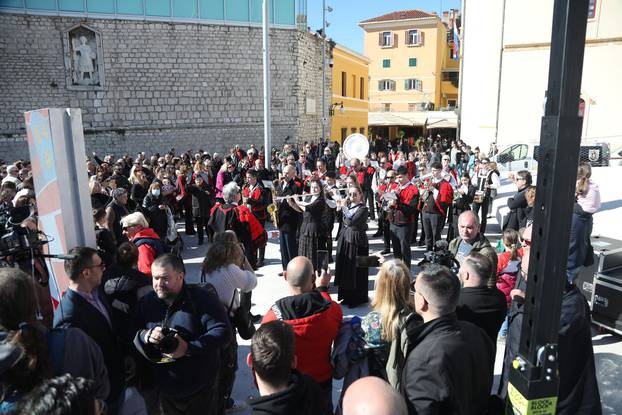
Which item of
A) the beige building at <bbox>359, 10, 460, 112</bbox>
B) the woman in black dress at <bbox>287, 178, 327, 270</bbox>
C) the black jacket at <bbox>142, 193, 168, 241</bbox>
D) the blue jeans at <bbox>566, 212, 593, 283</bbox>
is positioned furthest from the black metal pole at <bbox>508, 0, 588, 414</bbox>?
the beige building at <bbox>359, 10, 460, 112</bbox>

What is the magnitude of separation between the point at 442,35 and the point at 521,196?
134 feet

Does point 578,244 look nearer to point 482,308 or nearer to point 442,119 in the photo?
point 482,308

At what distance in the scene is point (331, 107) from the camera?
27047mm

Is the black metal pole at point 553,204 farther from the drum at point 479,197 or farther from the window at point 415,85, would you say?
the window at point 415,85

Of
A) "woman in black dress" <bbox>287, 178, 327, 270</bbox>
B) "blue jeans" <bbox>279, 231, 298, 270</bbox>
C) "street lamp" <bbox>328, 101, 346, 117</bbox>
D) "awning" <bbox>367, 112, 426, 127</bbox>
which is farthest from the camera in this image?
"awning" <bbox>367, 112, 426, 127</bbox>

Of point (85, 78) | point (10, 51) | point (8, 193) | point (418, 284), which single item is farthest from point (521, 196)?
point (10, 51)

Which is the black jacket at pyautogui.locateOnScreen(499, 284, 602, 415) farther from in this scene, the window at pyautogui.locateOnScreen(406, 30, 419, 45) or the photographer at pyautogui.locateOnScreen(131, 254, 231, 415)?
the window at pyautogui.locateOnScreen(406, 30, 419, 45)

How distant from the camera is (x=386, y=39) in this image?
42688 mm

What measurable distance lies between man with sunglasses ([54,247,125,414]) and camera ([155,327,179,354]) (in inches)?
20.7

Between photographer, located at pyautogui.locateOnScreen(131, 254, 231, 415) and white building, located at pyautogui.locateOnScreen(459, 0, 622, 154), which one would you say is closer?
photographer, located at pyautogui.locateOnScreen(131, 254, 231, 415)

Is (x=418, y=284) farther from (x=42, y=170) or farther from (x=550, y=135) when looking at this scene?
(x=42, y=170)

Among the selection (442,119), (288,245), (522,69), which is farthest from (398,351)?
(442,119)

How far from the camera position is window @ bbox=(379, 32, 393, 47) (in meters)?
42.5

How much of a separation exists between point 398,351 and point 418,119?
113 feet
